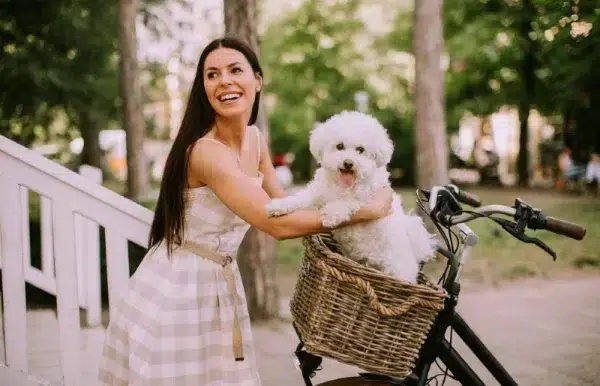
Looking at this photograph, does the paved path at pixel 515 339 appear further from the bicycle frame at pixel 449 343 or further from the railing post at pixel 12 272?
the bicycle frame at pixel 449 343

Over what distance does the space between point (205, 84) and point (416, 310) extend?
1.12 m

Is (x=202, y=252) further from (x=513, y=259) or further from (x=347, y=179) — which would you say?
(x=513, y=259)

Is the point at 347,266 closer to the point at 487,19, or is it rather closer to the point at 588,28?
the point at 588,28

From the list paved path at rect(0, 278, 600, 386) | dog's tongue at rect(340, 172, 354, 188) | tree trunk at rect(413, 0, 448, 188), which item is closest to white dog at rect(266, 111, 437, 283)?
dog's tongue at rect(340, 172, 354, 188)

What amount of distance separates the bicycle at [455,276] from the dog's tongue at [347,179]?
13.0 inches

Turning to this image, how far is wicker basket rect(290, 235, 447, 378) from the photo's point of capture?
6.01 feet

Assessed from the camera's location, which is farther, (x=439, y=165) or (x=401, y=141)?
(x=401, y=141)

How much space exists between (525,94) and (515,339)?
61.9 ft

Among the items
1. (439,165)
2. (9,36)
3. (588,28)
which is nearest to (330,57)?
(9,36)

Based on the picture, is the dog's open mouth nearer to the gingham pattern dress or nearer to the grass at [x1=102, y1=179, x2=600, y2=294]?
the gingham pattern dress

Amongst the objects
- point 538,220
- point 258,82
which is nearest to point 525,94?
point 258,82

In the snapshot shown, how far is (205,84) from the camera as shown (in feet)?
7.22

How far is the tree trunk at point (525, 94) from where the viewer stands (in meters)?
19.4

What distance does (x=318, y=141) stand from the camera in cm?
219
